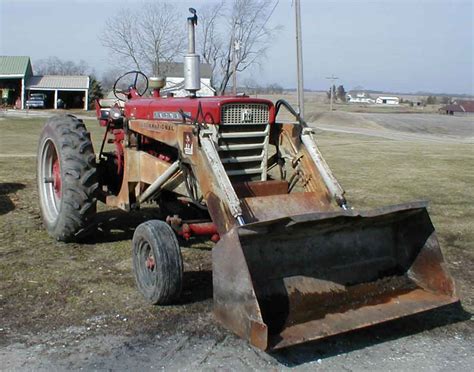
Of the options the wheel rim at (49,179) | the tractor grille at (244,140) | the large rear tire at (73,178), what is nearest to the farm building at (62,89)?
the wheel rim at (49,179)

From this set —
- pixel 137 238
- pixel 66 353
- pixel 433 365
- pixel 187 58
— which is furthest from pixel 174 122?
pixel 433 365

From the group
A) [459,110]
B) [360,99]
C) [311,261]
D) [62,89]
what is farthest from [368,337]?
[360,99]

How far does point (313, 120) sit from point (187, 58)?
4471 cm

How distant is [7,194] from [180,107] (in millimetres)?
4829

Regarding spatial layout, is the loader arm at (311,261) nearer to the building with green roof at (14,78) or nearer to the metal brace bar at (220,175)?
the metal brace bar at (220,175)

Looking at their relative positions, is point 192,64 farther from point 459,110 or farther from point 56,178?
point 459,110

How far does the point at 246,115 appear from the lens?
5.17 m

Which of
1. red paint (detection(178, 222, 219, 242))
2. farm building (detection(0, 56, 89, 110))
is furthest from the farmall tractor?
farm building (detection(0, 56, 89, 110))

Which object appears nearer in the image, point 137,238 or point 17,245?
point 137,238

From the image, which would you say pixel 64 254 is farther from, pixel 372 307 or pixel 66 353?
pixel 372 307

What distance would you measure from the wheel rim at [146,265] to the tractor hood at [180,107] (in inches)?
45.9

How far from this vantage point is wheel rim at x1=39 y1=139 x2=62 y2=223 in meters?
6.90

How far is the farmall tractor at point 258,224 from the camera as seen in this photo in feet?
12.9

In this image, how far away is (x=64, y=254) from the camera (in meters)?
6.04
